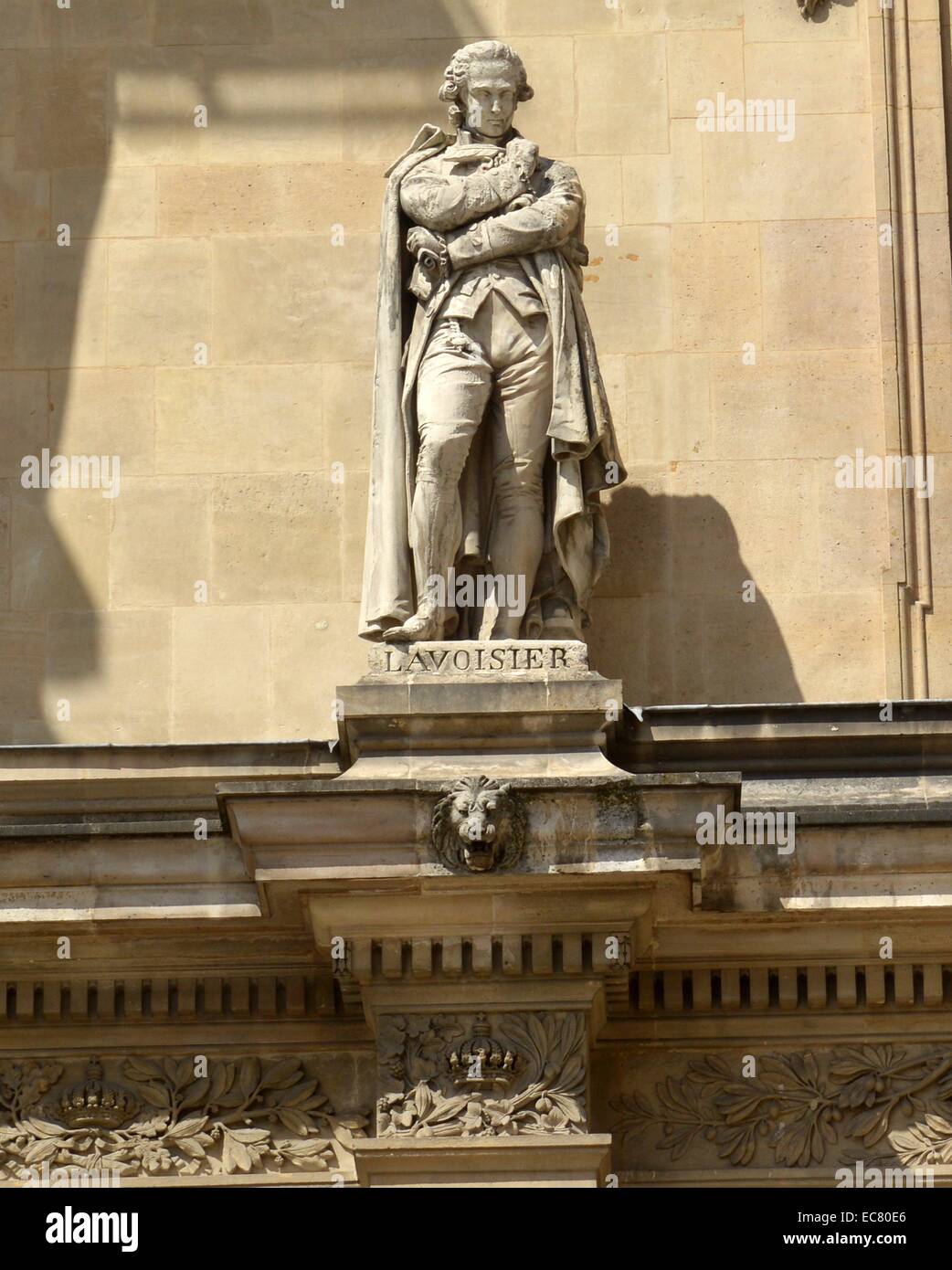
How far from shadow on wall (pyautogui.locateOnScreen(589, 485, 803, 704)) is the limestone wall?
1 cm


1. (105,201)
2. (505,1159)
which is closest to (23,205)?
(105,201)

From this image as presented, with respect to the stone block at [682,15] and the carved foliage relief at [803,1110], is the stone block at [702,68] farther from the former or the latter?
the carved foliage relief at [803,1110]

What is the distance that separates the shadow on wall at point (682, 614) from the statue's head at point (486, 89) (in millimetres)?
1713

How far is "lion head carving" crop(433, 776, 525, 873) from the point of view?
12.0 metres

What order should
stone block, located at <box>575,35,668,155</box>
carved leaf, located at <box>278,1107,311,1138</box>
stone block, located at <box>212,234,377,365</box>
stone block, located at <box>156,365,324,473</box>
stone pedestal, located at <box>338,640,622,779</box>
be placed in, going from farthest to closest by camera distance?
1. stone block, located at <box>575,35,668,155</box>
2. stone block, located at <box>212,234,377,365</box>
3. stone block, located at <box>156,365,324,473</box>
4. carved leaf, located at <box>278,1107,311,1138</box>
5. stone pedestal, located at <box>338,640,622,779</box>

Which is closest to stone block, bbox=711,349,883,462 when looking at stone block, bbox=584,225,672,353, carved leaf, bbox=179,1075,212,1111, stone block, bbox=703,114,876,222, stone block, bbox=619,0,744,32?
stone block, bbox=584,225,672,353

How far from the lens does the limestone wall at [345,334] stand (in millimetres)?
14125

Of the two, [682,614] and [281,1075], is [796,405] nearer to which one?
[682,614]

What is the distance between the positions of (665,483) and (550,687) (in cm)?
212

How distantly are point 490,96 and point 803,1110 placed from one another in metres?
4.19

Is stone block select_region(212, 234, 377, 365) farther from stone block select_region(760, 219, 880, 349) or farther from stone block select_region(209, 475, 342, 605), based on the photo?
stone block select_region(760, 219, 880, 349)

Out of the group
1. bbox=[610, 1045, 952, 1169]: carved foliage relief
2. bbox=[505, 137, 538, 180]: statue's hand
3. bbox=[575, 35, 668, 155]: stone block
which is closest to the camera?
bbox=[610, 1045, 952, 1169]: carved foliage relief

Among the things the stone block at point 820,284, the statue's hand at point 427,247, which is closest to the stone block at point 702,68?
the stone block at point 820,284

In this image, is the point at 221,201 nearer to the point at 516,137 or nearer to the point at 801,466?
the point at 516,137
